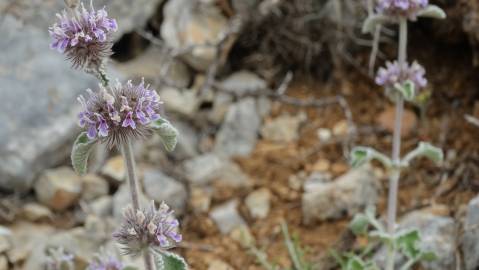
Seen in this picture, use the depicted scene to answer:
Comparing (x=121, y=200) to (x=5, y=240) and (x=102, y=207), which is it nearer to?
Result: (x=102, y=207)

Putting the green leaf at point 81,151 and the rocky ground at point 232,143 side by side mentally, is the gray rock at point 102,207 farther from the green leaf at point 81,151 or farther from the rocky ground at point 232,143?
the green leaf at point 81,151

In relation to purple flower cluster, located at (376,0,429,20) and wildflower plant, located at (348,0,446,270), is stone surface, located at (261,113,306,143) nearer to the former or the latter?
wildflower plant, located at (348,0,446,270)

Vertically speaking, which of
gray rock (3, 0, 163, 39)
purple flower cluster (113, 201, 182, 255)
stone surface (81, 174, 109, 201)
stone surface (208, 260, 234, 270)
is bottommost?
purple flower cluster (113, 201, 182, 255)

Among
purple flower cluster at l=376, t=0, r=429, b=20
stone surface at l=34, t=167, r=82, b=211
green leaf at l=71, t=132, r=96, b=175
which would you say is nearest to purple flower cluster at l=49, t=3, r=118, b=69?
green leaf at l=71, t=132, r=96, b=175

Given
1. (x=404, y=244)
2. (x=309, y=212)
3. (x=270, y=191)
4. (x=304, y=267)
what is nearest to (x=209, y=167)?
(x=270, y=191)

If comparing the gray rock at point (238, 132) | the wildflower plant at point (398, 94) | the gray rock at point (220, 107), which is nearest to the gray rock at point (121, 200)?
the gray rock at point (238, 132)
